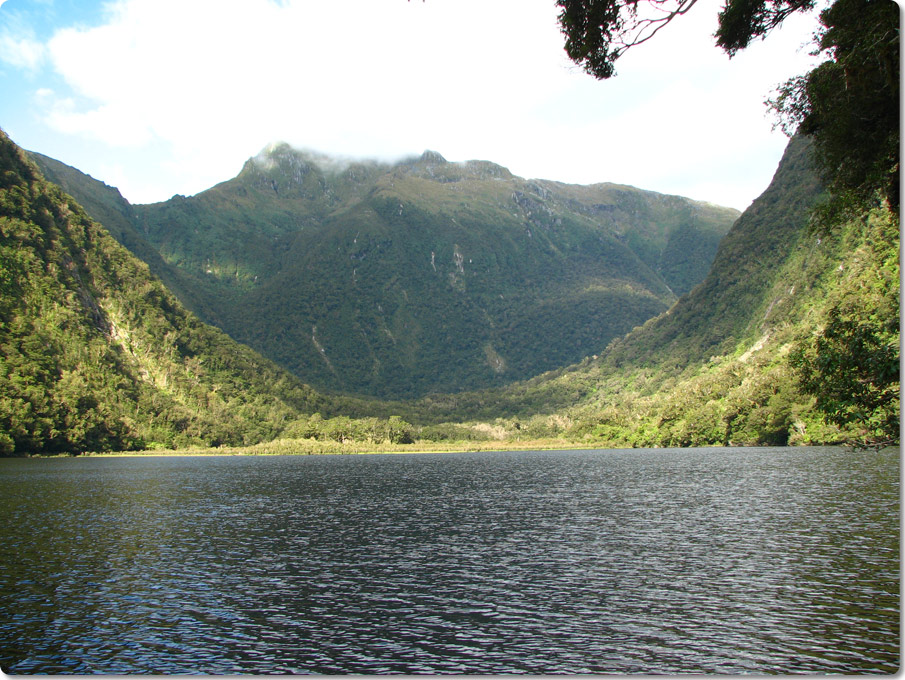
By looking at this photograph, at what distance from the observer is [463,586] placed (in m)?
37.5

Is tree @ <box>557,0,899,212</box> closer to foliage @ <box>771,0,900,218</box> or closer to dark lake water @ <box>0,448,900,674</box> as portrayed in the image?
foliage @ <box>771,0,900,218</box>

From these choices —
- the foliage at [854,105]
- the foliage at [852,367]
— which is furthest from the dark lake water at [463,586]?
the foliage at [854,105]

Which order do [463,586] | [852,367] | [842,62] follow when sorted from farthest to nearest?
[463,586], [852,367], [842,62]

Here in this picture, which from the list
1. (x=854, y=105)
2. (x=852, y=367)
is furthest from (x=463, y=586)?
(x=854, y=105)

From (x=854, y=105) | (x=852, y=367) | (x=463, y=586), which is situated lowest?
(x=463, y=586)

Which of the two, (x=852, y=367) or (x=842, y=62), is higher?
(x=842, y=62)

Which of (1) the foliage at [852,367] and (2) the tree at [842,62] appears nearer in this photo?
(2) the tree at [842,62]

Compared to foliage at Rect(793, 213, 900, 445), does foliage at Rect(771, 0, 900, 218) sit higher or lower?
higher

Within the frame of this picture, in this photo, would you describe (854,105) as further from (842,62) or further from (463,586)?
(463,586)

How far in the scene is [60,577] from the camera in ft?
130

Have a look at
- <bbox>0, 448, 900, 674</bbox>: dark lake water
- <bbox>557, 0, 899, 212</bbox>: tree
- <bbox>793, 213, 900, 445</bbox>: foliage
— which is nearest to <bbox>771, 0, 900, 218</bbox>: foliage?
<bbox>557, 0, 899, 212</bbox>: tree

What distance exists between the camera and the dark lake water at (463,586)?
26.0m

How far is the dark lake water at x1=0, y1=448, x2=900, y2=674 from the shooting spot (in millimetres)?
26016

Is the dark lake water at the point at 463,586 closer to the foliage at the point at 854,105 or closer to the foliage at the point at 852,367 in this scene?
the foliage at the point at 852,367
